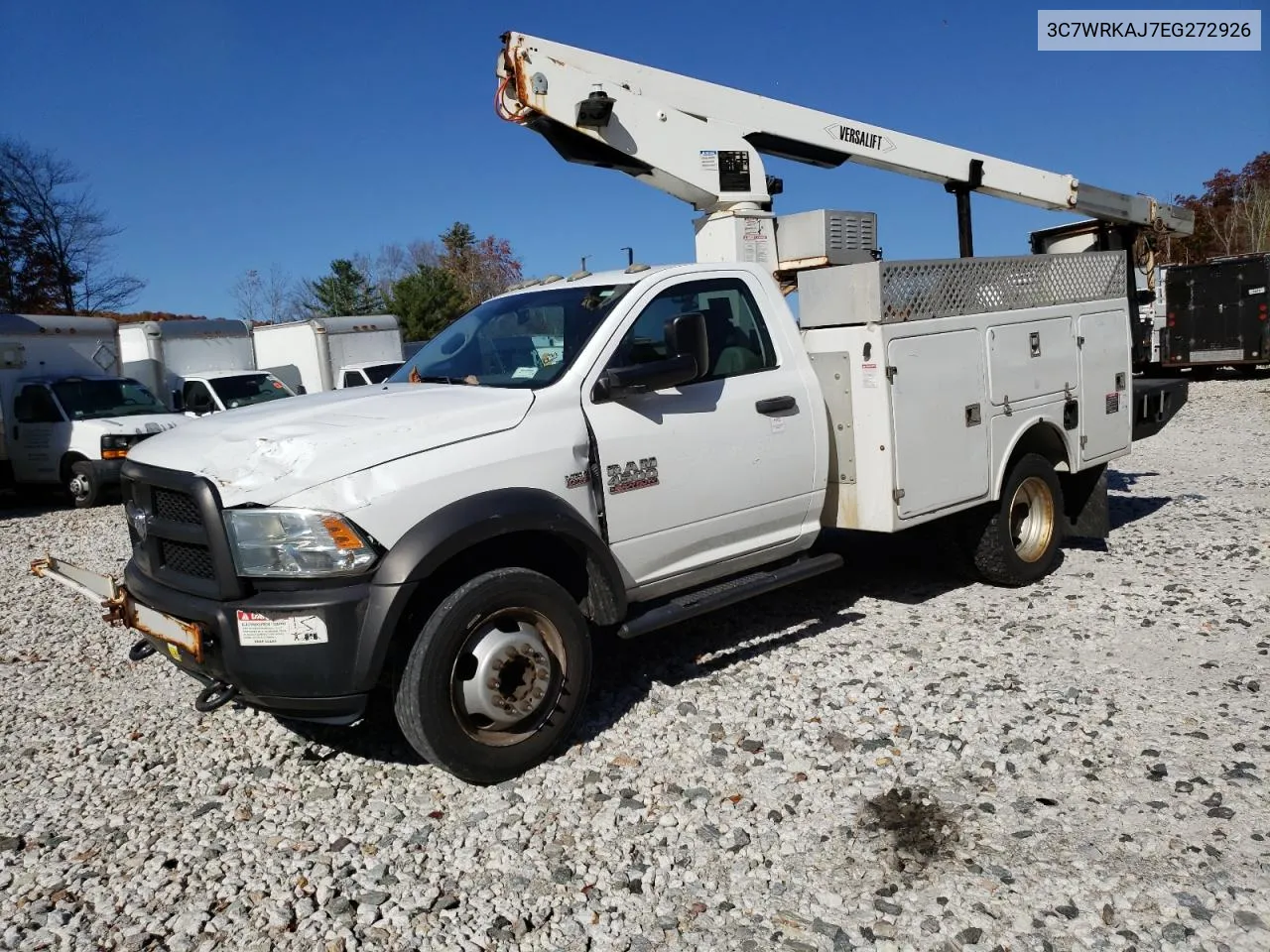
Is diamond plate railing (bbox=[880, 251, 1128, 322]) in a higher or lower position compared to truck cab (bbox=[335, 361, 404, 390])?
higher

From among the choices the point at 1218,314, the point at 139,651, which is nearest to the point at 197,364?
the point at 139,651

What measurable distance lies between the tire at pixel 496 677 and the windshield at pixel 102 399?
12.2 m

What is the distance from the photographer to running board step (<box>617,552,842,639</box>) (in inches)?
175

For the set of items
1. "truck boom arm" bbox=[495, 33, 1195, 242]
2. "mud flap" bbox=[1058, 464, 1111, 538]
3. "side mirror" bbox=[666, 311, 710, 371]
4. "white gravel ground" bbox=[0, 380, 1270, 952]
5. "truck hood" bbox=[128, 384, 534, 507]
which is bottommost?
"white gravel ground" bbox=[0, 380, 1270, 952]

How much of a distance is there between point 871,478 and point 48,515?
1184cm

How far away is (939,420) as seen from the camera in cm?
572

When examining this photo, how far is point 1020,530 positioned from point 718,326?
2.86 meters

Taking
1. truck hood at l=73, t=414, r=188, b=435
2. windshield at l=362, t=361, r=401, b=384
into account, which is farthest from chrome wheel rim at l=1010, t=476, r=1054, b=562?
windshield at l=362, t=361, r=401, b=384

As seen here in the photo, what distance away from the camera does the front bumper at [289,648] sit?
142 inches

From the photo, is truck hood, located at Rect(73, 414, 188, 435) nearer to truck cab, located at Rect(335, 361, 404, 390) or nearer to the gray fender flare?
truck cab, located at Rect(335, 361, 404, 390)

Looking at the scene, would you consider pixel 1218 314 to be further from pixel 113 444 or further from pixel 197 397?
pixel 113 444

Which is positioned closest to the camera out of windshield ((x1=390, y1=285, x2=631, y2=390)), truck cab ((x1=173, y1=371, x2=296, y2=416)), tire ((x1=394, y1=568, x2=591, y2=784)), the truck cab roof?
tire ((x1=394, y1=568, x2=591, y2=784))

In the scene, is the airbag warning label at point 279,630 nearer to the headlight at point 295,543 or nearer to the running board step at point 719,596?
the headlight at point 295,543

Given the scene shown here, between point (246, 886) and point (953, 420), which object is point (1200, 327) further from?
point (246, 886)
